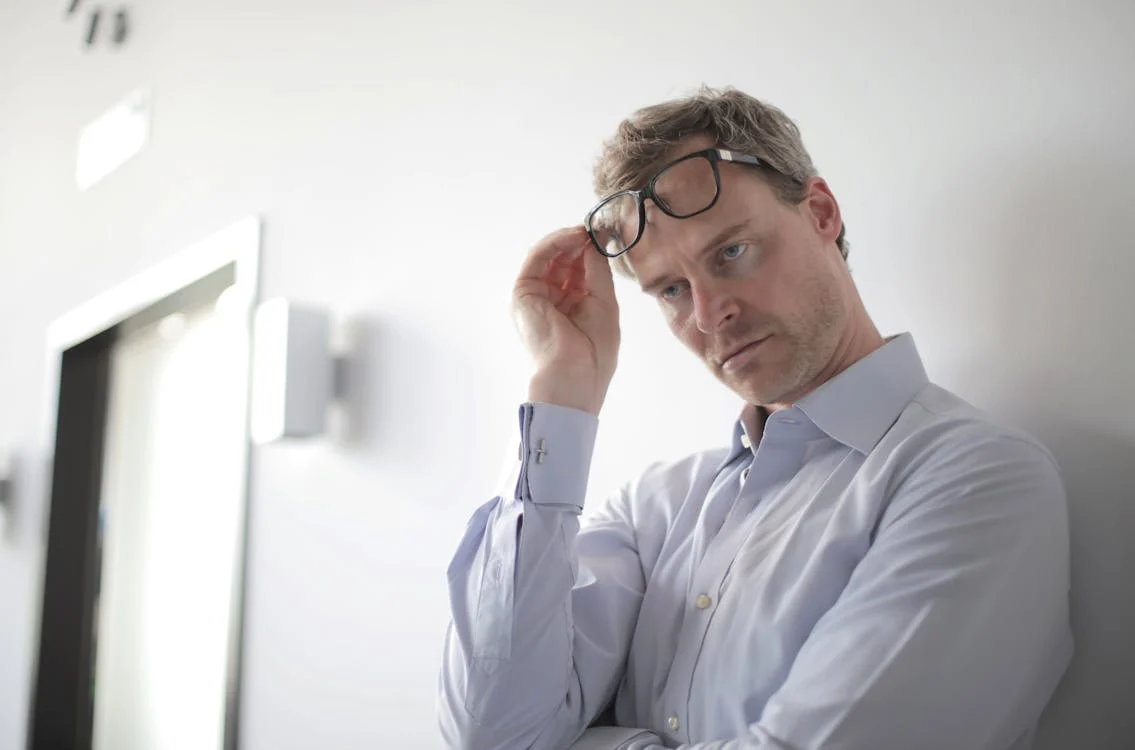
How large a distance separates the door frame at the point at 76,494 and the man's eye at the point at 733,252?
204 centimetres

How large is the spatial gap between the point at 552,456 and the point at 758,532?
24cm

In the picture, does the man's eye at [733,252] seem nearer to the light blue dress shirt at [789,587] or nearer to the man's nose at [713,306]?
the man's nose at [713,306]

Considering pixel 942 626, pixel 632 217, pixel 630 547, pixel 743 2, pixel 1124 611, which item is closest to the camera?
pixel 942 626

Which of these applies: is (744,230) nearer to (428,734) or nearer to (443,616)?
(443,616)

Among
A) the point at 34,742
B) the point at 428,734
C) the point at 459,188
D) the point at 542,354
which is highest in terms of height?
the point at 459,188

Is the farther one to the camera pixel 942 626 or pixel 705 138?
pixel 705 138

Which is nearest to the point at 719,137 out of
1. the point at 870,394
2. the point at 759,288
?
the point at 759,288

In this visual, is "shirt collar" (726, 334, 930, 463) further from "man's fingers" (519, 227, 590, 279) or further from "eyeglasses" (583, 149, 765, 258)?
"man's fingers" (519, 227, 590, 279)

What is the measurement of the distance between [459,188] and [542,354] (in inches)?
30.4

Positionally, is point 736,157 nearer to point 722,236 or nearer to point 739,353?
point 722,236

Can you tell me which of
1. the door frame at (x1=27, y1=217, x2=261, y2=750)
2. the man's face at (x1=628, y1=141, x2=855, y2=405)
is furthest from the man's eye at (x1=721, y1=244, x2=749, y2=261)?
the door frame at (x1=27, y1=217, x2=261, y2=750)

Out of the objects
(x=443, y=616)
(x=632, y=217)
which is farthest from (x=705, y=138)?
(x=443, y=616)

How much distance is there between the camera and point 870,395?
3.35 feet

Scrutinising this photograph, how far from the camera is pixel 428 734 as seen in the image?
1742mm
